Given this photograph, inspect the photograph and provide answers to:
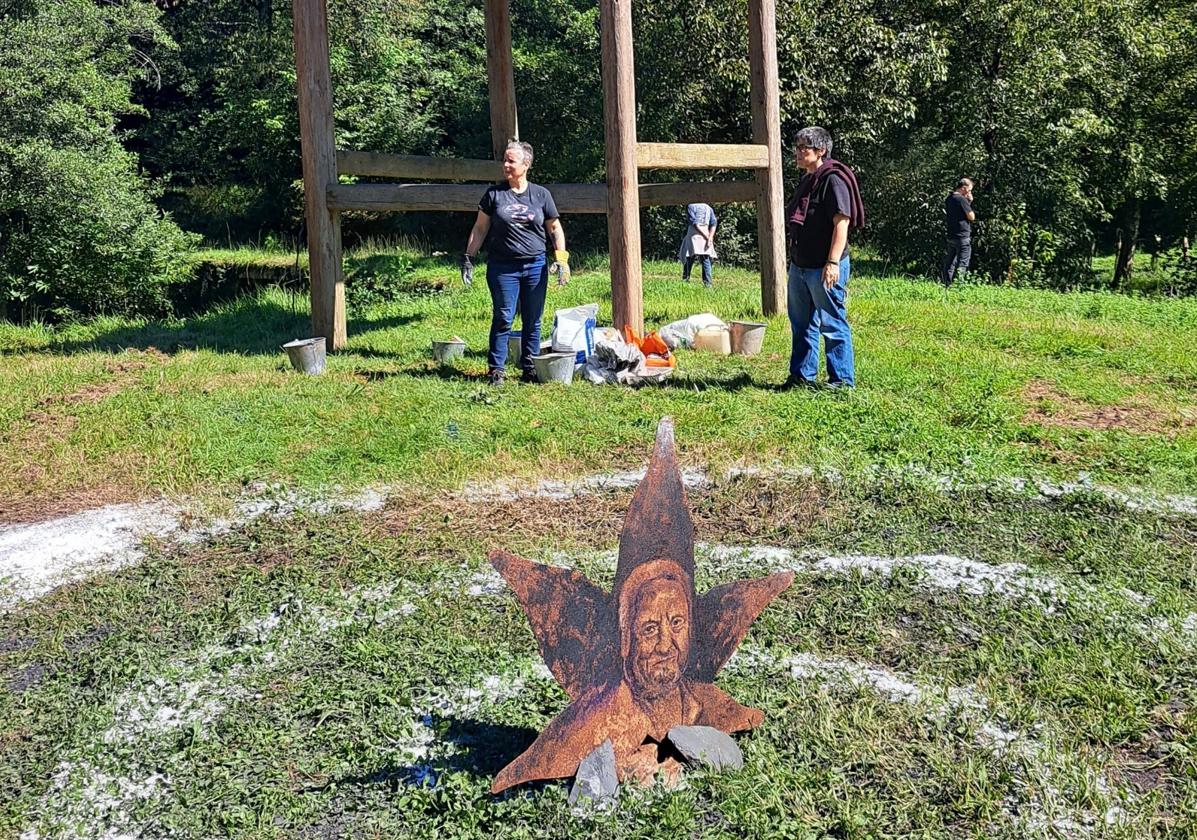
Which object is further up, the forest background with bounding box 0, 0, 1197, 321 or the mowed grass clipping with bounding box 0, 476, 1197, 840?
the forest background with bounding box 0, 0, 1197, 321

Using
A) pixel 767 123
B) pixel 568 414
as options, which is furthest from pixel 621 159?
pixel 568 414

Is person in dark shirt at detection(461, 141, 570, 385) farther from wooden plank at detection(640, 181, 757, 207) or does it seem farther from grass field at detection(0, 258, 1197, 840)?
wooden plank at detection(640, 181, 757, 207)

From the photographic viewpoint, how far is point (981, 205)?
20.7 m

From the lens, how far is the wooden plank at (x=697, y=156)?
959 centimetres

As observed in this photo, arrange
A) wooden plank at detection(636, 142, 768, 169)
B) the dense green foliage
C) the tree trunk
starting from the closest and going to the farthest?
wooden plank at detection(636, 142, 768, 169)
the dense green foliage
the tree trunk

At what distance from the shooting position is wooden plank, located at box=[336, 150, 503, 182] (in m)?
10.6

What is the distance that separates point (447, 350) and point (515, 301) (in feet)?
4.63

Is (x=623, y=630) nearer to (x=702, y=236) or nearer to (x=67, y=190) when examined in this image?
(x=702, y=236)

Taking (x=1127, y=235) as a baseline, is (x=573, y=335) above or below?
below

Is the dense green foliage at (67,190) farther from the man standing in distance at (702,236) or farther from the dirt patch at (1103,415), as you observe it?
the dirt patch at (1103,415)

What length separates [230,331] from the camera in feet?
A: 41.2

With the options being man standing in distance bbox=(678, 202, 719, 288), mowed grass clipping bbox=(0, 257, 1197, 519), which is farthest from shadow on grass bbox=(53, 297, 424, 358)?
man standing in distance bbox=(678, 202, 719, 288)

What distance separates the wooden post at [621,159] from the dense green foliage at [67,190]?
32.5 feet

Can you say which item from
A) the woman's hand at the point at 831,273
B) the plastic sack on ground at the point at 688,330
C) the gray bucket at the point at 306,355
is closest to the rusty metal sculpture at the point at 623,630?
the woman's hand at the point at 831,273
